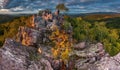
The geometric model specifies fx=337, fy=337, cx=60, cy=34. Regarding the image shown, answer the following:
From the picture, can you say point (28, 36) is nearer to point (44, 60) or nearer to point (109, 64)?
point (44, 60)

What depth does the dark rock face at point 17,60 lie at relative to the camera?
92938 mm

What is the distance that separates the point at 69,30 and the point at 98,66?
8376 centimetres

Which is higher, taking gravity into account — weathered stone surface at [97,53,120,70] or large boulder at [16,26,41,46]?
weathered stone surface at [97,53,120,70]

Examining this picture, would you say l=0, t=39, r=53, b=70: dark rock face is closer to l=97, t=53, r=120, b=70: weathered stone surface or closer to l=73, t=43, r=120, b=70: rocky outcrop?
l=73, t=43, r=120, b=70: rocky outcrop

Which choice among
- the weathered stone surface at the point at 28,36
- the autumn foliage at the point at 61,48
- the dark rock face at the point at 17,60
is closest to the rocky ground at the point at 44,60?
the dark rock face at the point at 17,60

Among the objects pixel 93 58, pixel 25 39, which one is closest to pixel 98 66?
pixel 93 58

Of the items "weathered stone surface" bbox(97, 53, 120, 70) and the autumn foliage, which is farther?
the autumn foliage

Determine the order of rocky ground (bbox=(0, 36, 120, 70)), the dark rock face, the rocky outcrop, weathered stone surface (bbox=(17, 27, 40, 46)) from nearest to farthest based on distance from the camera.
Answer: the dark rock face < rocky ground (bbox=(0, 36, 120, 70)) < the rocky outcrop < weathered stone surface (bbox=(17, 27, 40, 46))

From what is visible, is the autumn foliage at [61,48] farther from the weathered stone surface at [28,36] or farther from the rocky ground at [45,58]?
the weathered stone surface at [28,36]

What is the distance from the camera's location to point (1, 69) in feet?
296

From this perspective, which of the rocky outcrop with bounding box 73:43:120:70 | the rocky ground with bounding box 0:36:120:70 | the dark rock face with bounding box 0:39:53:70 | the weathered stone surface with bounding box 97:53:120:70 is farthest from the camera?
the rocky outcrop with bounding box 73:43:120:70

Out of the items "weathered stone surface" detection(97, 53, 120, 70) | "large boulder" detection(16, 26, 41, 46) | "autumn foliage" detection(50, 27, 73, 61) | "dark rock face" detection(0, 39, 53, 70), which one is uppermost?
"dark rock face" detection(0, 39, 53, 70)

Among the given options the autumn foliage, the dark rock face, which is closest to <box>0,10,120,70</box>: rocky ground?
the dark rock face

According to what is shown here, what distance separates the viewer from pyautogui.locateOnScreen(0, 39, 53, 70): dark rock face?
92.9 metres
